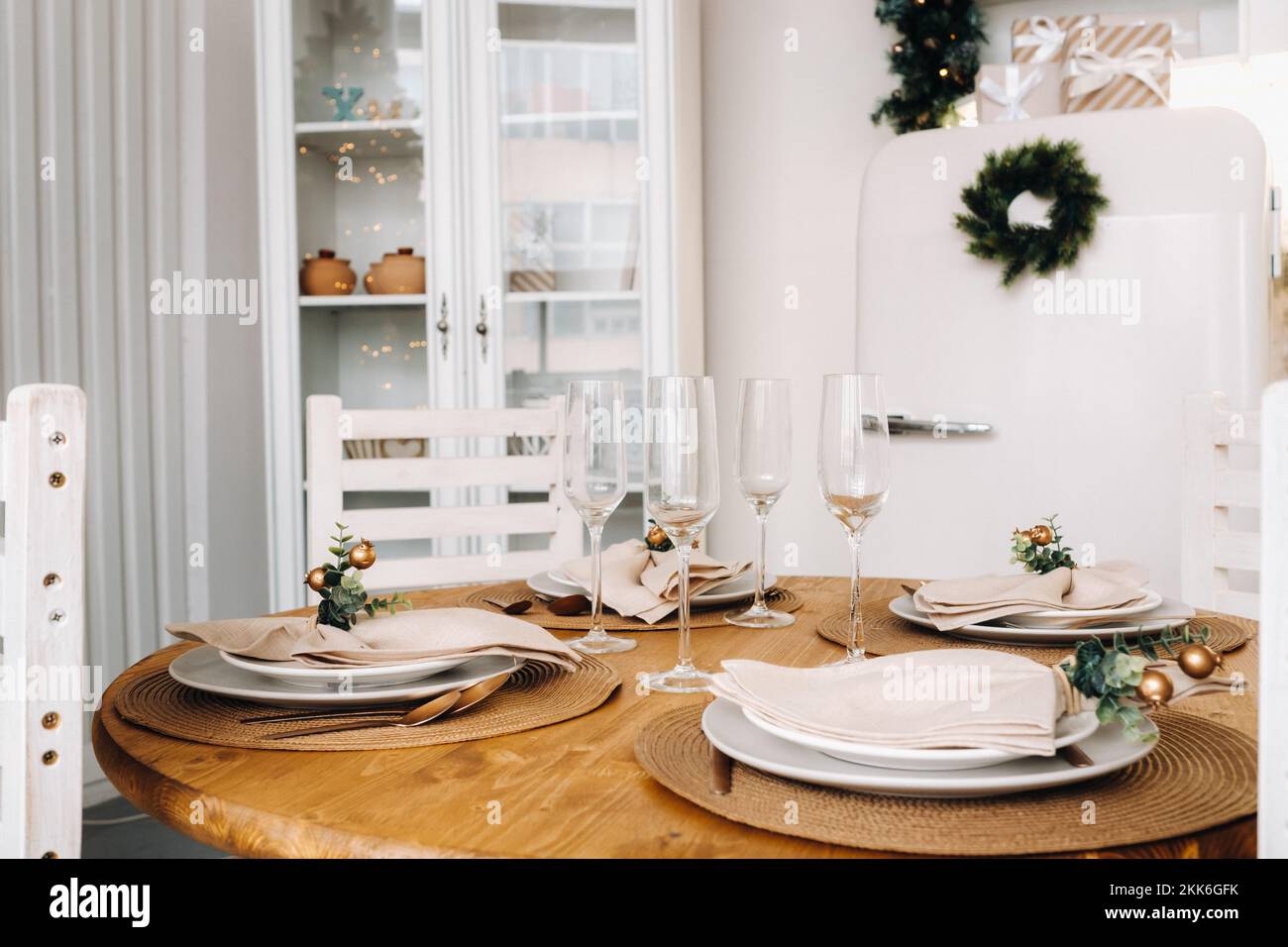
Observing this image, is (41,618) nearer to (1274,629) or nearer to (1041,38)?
(1274,629)

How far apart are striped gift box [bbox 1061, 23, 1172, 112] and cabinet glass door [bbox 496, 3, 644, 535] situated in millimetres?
1083

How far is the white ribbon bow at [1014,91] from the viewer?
261cm

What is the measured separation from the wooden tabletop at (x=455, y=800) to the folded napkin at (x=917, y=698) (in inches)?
2.9

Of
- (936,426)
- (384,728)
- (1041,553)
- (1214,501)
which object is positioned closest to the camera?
→ (384,728)

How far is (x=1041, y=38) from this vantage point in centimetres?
265

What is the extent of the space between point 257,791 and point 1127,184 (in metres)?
2.20

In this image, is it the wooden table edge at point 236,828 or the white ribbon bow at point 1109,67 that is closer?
the wooden table edge at point 236,828

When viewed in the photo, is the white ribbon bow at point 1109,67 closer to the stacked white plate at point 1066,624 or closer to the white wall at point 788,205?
the white wall at point 788,205

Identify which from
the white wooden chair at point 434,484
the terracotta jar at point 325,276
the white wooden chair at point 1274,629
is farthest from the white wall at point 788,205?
the white wooden chair at point 1274,629

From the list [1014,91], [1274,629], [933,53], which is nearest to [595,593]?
[1274,629]

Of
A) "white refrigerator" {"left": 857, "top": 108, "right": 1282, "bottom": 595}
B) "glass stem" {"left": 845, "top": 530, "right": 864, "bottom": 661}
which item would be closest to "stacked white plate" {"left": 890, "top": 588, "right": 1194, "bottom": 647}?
"glass stem" {"left": 845, "top": 530, "right": 864, "bottom": 661}

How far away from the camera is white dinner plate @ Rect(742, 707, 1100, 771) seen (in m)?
0.57

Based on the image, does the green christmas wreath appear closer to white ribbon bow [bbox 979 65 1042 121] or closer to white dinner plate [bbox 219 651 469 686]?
white ribbon bow [bbox 979 65 1042 121]

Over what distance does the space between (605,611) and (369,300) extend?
1821 mm
